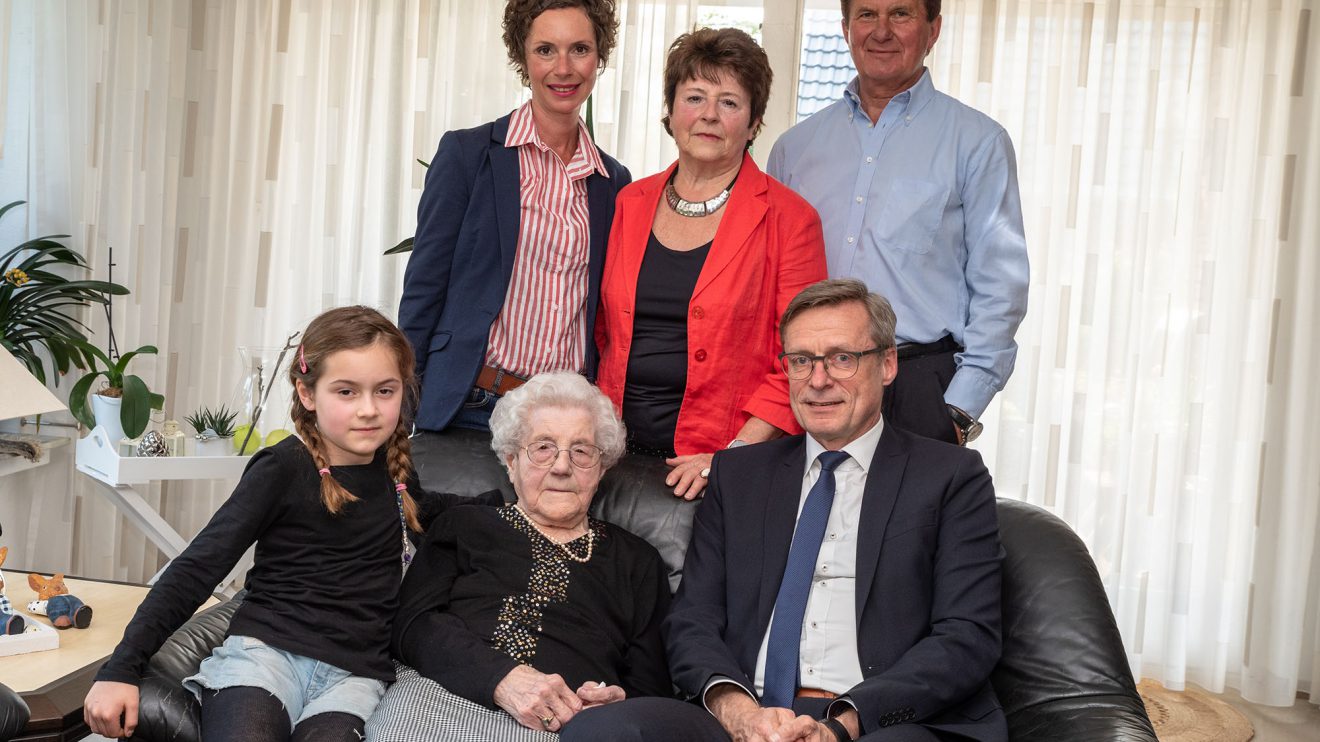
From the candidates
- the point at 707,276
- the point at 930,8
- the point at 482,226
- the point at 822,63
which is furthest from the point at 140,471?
the point at 822,63

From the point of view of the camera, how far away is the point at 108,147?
4.58 meters

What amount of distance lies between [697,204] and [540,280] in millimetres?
426

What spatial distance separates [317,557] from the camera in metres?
2.27

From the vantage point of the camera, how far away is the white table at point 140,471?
12.1 ft

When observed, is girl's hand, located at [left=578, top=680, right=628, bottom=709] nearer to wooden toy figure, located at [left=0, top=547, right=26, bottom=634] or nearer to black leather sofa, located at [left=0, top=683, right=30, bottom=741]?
black leather sofa, located at [left=0, top=683, right=30, bottom=741]

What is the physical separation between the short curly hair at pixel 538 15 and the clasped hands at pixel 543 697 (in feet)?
4.97

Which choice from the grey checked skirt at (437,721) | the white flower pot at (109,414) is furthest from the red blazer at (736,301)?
the white flower pot at (109,414)

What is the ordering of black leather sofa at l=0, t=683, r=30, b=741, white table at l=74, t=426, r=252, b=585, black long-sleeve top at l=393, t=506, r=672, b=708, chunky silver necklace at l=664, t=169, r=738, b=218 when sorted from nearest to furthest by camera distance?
black leather sofa at l=0, t=683, r=30, b=741 → black long-sleeve top at l=393, t=506, r=672, b=708 → chunky silver necklace at l=664, t=169, r=738, b=218 → white table at l=74, t=426, r=252, b=585

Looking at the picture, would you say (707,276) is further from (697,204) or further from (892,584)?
(892,584)

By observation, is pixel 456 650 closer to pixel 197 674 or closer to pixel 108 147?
pixel 197 674

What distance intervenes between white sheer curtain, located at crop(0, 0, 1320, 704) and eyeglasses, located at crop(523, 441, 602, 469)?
2594mm

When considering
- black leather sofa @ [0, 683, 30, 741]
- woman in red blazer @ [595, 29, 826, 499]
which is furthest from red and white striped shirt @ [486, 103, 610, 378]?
black leather sofa @ [0, 683, 30, 741]

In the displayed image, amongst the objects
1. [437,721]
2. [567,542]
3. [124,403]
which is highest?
[124,403]

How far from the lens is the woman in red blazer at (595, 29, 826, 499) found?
262 centimetres
